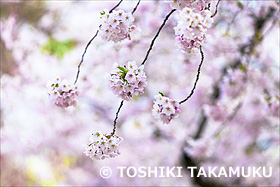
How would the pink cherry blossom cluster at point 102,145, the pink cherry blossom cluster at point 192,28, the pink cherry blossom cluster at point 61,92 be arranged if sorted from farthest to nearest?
the pink cherry blossom cluster at point 61,92 < the pink cherry blossom cluster at point 102,145 < the pink cherry blossom cluster at point 192,28

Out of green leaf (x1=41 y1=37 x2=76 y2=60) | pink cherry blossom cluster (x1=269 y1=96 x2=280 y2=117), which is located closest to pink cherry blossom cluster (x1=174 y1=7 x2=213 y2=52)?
pink cherry blossom cluster (x1=269 y1=96 x2=280 y2=117)

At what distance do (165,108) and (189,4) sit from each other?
0.40m

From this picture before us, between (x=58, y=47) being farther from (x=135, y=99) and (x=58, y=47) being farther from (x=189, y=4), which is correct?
(x=189, y=4)

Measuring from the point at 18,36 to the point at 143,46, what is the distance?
2214mm

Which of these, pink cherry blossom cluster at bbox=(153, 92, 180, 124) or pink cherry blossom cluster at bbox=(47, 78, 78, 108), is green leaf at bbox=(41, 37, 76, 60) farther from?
pink cherry blossom cluster at bbox=(153, 92, 180, 124)

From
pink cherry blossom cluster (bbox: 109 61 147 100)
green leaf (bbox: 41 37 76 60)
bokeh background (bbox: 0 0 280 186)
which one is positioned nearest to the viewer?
pink cherry blossom cluster (bbox: 109 61 147 100)

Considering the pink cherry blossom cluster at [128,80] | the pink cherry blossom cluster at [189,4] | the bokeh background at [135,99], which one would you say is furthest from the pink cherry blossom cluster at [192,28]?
the bokeh background at [135,99]

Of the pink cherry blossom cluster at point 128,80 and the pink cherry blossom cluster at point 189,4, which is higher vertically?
the pink cherry blossom cluster at point 189,4

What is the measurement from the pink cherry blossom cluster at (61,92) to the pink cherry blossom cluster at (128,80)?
1.19ft

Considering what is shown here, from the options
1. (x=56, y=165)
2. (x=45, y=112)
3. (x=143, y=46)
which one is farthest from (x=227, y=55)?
(x=56, y=165)

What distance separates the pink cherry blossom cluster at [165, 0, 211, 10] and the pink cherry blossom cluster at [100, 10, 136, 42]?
22 cm

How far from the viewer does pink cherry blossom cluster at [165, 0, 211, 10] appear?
1308 mm

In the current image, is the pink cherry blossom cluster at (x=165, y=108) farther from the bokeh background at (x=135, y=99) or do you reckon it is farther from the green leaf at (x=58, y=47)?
the green leaf at (x=58, y=47)

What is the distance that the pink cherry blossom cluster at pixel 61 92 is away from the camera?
173cm
